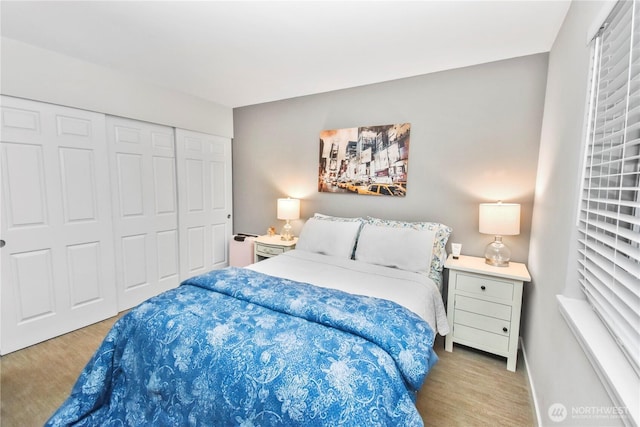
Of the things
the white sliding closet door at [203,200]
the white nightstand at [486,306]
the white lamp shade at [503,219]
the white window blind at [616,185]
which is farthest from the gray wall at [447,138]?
the white window blind at [616,185]

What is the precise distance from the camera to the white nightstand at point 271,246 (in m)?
3.05

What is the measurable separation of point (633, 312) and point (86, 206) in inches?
135

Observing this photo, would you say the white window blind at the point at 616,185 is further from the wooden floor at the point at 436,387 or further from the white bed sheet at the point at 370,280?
the wooden floor at the point at 436,387

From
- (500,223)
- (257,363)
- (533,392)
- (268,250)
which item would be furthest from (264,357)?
(268,250)

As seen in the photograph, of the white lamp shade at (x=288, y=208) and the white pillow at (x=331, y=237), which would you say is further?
the white lamp shade at (x=288, y=208)

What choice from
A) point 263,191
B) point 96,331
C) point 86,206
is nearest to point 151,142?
point 86,206

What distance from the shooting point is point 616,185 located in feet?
3.43

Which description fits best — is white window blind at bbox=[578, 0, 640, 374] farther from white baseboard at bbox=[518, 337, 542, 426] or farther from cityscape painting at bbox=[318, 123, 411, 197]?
cityscape painting at bbox=[318, 123, 411, 197]

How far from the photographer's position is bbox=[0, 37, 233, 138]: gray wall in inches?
81.0

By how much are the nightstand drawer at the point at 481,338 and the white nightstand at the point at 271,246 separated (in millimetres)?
1724

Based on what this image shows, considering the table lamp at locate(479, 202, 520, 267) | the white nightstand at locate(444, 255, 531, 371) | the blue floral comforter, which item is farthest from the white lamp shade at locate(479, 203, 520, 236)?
the blue floral comforter

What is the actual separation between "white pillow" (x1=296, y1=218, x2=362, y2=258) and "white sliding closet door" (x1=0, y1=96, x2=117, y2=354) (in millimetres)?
1867

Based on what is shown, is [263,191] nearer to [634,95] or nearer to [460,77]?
[460,77]

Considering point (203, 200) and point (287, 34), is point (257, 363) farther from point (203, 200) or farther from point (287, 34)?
point (203, 200)
